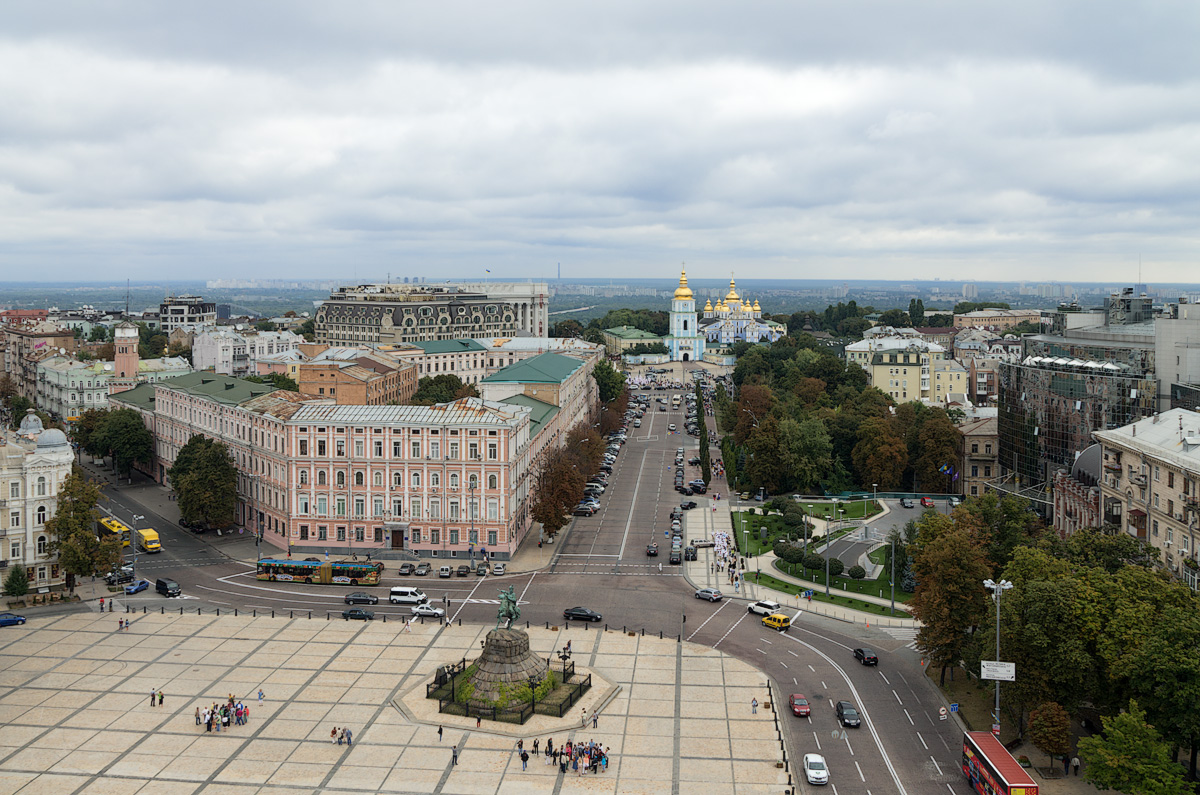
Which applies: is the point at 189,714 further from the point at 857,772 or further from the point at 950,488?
the point at 950,488

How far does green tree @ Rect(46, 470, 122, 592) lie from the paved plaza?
6.53 metres

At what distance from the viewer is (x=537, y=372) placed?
475 ft

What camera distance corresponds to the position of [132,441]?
13200cm

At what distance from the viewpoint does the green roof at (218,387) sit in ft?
393

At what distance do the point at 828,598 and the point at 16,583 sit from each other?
213ft

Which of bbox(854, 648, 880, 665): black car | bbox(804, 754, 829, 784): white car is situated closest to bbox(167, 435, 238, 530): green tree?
bbox(854, 648, 880, 665): black car

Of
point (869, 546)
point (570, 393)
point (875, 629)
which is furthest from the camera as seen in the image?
point (570, 393)

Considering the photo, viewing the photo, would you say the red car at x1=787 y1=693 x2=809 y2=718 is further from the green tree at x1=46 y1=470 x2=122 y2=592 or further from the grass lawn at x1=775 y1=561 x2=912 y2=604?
the green tree at x1=46 y1=470 x2=122 y2=592

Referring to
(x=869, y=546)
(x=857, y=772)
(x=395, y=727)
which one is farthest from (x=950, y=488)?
(x=395, y=727)

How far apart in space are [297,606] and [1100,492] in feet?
207

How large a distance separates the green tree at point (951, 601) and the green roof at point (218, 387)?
254 ft

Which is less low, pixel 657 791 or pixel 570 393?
pixel 570 393

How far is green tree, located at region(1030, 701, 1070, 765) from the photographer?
176 ft

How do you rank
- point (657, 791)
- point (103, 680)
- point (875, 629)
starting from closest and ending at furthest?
point (657, 791) → point (103, 680) → point (875, 629)
